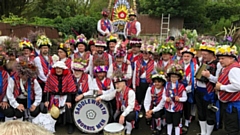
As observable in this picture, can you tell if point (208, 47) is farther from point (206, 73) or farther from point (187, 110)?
point (187, 110)

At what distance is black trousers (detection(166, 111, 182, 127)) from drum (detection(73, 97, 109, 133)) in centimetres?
106

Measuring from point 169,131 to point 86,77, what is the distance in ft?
6.11

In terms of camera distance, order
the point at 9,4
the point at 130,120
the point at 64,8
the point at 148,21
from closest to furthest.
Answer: the point at 130,120
the point at 9,4
the point at 64,8
the point at 148,21

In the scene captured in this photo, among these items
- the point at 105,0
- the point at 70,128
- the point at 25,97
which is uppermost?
the point at 105,0

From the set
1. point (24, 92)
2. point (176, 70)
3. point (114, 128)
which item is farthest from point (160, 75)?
point (24, 92)

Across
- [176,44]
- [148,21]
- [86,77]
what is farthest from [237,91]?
[148,21]

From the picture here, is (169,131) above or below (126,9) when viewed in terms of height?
below

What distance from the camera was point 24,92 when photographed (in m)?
4.89

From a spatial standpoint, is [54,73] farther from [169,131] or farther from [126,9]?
[126,9]

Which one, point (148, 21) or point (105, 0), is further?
point (105, 0)

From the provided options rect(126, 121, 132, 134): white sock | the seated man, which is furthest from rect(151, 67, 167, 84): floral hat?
the seated man

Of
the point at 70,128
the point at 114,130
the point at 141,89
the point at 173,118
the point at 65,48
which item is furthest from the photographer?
the point at 65,48

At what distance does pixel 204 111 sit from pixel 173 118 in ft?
1.79

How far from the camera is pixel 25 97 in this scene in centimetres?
496
